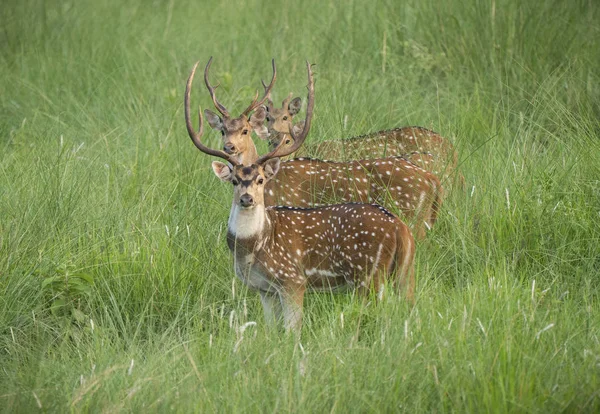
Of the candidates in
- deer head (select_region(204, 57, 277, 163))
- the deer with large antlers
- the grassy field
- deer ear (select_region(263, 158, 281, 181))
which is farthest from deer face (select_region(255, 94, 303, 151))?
deer ear (select_region(263, 158, 281, 181))

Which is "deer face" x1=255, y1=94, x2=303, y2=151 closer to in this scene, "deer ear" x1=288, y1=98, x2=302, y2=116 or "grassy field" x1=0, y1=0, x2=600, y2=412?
"deer ear" x1=288, y1=98, x2=302, y2=116

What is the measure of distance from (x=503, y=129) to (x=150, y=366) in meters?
3.60

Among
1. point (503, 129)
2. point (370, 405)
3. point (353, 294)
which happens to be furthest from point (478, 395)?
point (503, 129)

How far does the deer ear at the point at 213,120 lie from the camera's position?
7.86 metres

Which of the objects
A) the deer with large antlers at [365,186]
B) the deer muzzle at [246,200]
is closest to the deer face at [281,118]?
the deer with large antlers at [365,186]

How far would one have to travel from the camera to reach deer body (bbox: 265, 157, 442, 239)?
6.73 meters

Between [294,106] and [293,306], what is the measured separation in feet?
10.00

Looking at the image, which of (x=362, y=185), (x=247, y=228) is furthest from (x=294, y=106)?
(x=247, y=228)

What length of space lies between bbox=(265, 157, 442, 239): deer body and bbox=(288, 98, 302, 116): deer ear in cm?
128

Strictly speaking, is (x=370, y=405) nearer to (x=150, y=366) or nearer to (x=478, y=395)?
(x=478, y=395)

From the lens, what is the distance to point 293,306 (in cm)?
573

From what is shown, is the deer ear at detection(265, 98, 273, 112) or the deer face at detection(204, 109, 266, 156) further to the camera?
the deer ear at detection(265, 98, 273, 112)

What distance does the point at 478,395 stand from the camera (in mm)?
4227

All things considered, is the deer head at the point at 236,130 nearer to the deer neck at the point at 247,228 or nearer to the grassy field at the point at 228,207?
the grassy field at the point at 228,207
